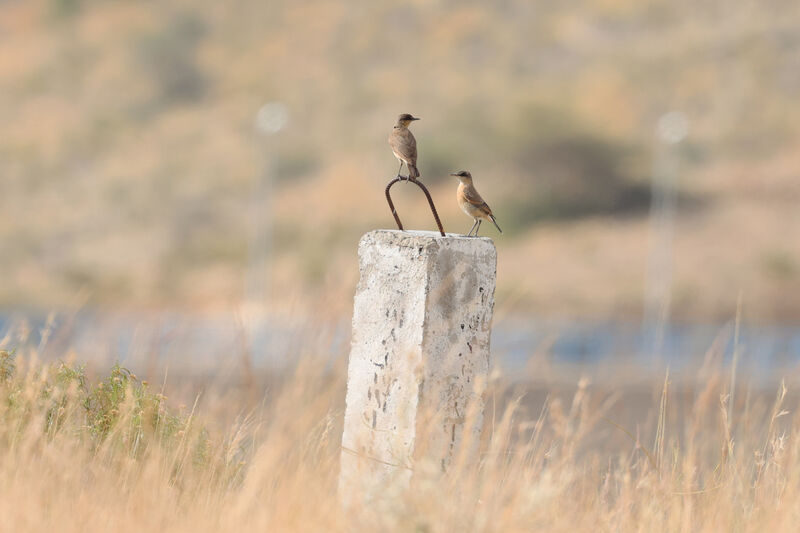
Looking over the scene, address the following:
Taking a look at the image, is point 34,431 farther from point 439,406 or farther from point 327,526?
point 439,406

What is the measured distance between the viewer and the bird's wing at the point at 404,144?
14.3 feet

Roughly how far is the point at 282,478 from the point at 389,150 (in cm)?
4928

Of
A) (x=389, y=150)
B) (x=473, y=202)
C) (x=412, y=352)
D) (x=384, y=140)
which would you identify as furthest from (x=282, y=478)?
(x=384, y=140)

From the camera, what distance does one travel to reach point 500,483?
4.67 meters

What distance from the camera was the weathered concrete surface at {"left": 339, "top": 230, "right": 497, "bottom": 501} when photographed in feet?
13.2

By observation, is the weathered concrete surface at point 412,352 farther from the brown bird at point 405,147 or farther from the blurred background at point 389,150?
the blurred background at point 389,150

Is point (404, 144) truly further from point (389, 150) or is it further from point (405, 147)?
point (389, 150)

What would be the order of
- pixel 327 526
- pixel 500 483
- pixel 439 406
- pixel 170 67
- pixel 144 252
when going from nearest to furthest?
pixel 327 526
pixel 439 406
pixel 500 483
pixel 144 252
pixel 170 67

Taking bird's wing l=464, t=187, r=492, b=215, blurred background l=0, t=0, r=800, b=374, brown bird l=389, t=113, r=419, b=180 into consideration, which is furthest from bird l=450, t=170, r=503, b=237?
blurred background l=0, t=0, r=800, b=374

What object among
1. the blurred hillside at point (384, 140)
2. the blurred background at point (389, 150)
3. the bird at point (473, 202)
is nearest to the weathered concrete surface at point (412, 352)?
the bird at point (473, 202)

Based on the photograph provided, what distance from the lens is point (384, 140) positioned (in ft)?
197

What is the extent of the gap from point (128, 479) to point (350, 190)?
5107 cm

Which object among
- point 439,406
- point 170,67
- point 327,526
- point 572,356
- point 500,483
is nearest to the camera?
point 327,526

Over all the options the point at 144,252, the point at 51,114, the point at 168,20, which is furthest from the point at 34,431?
the point at 168,20
